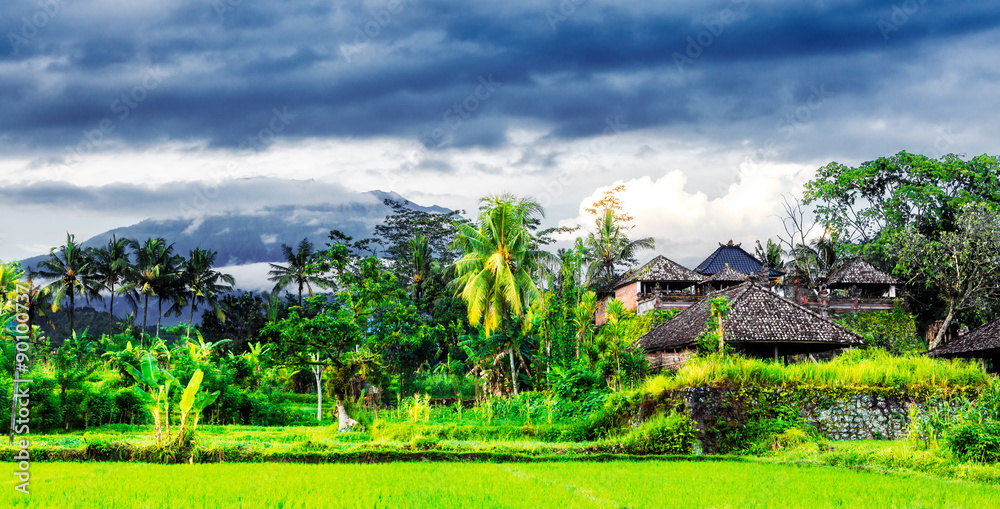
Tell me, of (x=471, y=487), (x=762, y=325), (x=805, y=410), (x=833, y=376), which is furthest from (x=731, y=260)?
(x=471, y=487)

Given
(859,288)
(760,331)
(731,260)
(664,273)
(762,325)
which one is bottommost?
(760,331)

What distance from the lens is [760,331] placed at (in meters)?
19.6

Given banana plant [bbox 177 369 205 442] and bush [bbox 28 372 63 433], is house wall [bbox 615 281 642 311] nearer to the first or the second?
bush [bbox 28 372 63 433]

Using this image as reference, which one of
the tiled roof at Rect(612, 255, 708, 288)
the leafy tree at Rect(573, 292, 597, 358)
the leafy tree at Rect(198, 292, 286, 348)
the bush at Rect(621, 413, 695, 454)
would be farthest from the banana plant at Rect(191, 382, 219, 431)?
the leafy tree at Rect(198, 292, 286, 348)

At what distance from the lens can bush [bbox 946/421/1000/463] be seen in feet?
32.7

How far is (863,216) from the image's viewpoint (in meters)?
36.6

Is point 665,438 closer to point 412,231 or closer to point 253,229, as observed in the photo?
point 412,231

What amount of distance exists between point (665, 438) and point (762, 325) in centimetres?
802

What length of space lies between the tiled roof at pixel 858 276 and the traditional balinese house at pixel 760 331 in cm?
1433

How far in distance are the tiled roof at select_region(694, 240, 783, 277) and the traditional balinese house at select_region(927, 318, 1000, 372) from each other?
53.7 ft

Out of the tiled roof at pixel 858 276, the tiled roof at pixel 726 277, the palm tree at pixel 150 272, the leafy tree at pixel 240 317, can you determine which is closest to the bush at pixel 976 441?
the tiled roof at pixel 726 277

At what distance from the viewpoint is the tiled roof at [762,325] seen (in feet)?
63.7

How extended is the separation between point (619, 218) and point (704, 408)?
98.8 feet

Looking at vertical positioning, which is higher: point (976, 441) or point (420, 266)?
point (420, 266)
